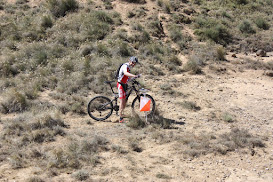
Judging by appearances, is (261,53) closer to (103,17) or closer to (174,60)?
(174,60)

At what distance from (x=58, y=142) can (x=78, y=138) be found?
51 cm

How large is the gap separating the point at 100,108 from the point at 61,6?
9241 mm

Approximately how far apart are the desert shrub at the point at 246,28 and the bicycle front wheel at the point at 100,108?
10.6 metres

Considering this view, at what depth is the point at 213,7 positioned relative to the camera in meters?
18.6

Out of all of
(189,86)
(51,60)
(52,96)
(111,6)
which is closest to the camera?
(52,96)

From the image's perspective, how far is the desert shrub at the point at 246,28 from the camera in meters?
17.1

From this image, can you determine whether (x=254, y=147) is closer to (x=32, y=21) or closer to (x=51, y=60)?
(x=51, y=60)

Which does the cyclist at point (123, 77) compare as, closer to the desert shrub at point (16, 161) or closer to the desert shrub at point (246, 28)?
the desert shrub at point (16, 161)

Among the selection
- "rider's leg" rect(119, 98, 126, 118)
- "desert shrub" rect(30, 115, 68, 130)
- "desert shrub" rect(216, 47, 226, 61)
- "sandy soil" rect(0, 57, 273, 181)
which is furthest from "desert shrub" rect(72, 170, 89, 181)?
"desert shrub" rect(216, 47, 226, 61)

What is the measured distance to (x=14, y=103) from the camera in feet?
32.1

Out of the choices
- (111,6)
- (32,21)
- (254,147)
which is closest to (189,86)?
(254,147)

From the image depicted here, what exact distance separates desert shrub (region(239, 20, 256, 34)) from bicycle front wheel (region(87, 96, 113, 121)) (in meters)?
10.6

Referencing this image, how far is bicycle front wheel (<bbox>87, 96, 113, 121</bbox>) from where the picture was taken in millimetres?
9289

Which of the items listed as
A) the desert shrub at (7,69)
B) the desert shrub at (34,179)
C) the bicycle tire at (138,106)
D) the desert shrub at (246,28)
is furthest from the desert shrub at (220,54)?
the desert shrub at (34,179)
